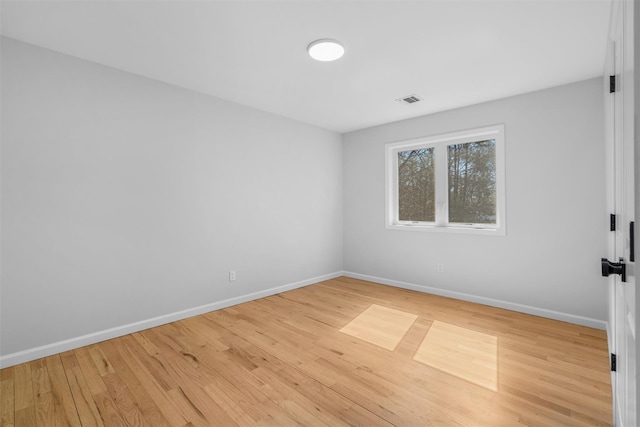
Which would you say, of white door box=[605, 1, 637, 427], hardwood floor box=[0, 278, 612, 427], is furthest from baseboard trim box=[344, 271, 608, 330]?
white door box=[605, 1, 637, 427]

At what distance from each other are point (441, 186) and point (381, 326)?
88.5 inches

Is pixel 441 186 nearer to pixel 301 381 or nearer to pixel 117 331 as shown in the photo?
pixel 301 381

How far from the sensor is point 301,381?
214cm

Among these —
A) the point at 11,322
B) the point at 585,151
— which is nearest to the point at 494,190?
the point at 585,151

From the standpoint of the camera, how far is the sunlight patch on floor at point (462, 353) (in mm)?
2225

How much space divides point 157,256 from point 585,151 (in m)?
4.55

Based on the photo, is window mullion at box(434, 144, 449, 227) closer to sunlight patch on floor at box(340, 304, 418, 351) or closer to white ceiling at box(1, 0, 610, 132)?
white ceiling at box(1, 0, 610, 132)

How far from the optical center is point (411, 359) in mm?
2443

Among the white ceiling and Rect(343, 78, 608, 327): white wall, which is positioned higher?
the white ceiling

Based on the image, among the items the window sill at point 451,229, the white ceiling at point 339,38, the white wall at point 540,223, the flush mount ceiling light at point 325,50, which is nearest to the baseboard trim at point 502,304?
the white wall at point 540,223

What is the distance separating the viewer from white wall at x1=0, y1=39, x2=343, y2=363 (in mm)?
2426

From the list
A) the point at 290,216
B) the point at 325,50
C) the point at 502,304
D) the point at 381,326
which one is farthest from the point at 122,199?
the point at 502,304

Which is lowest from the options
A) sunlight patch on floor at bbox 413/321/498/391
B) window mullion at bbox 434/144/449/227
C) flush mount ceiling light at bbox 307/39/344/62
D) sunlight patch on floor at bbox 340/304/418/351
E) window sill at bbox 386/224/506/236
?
sunlight patch on floor at bbox 413/321/498/391

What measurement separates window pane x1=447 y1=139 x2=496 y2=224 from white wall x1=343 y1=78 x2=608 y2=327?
25 centimetres
